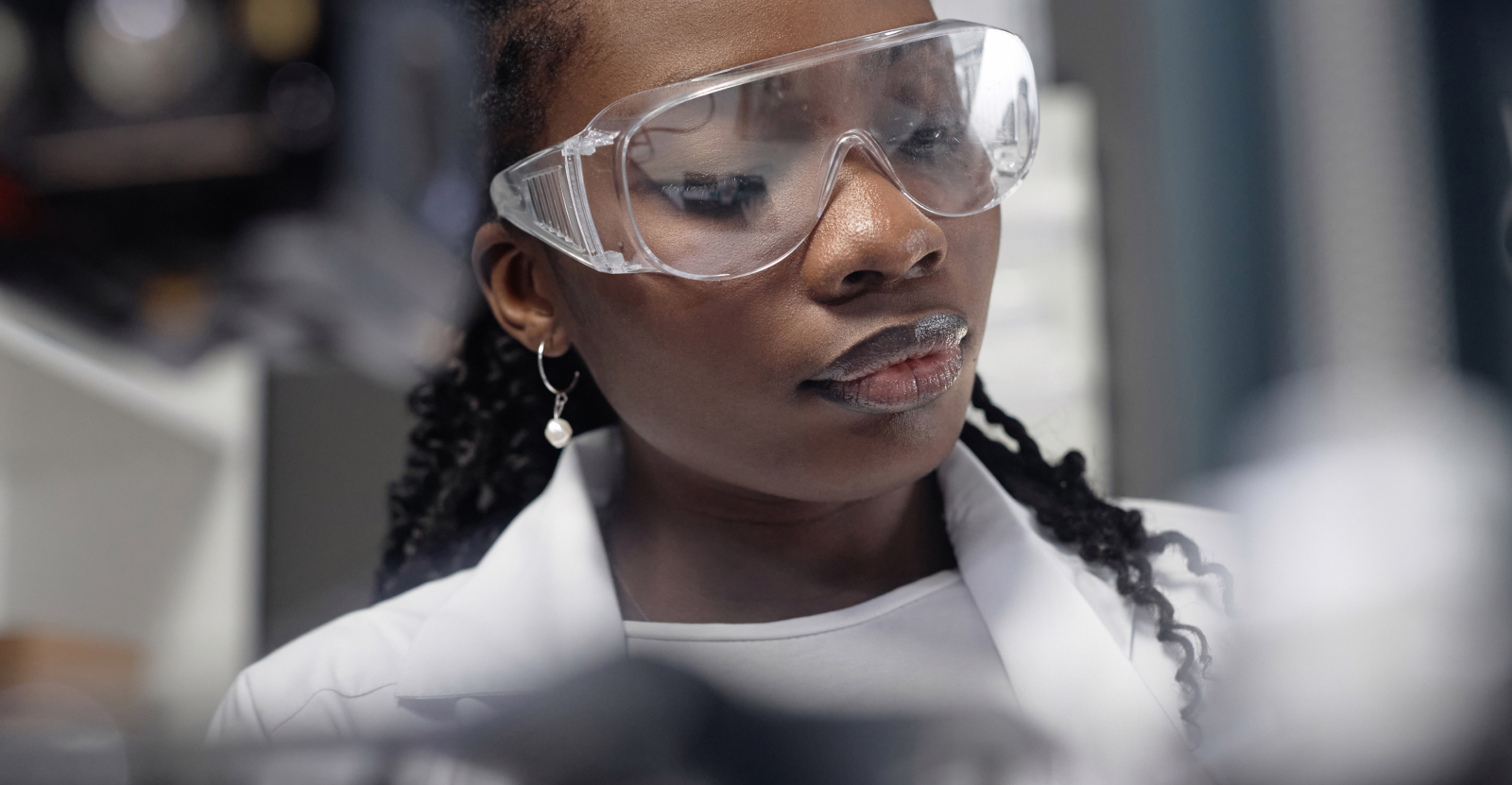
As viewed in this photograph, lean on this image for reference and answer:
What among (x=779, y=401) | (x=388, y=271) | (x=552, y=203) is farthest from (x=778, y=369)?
(x=388, y=271)

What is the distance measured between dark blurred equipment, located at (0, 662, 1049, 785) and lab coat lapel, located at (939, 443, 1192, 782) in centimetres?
4

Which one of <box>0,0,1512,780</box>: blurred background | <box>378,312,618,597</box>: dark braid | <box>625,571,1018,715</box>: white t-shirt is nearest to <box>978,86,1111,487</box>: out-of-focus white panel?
<box>0,0,1512,780</box>: blurred background

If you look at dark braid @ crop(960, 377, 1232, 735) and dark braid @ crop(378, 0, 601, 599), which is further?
dark braid @ crop(378, 0, 601, 599)

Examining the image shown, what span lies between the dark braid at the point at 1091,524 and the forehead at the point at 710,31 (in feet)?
0.65

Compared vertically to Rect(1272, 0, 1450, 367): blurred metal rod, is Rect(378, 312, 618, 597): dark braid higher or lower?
lower

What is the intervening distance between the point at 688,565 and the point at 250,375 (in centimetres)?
39

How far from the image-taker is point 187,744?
197 millimetres

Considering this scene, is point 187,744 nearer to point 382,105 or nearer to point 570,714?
point 570,714

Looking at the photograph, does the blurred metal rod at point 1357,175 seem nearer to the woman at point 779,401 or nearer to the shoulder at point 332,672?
the woman at point 779,401

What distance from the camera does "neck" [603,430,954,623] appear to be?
17.7 inches

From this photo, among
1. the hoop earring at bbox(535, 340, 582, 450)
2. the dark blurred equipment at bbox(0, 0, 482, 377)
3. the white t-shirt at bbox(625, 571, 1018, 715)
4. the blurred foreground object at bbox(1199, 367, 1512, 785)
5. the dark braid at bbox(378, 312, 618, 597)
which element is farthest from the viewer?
the dark blurred equipment at bbox(0, 0, 482, 377)

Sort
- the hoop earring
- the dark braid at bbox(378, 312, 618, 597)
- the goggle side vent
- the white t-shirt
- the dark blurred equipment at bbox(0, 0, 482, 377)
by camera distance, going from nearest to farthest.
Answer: the white t-shirt → the goggle side vent → the hoop earring → the dark braid at bbox(378, 312, 618, 597) → the dark blurred equipment at bbox(0, 0, 482, 377)

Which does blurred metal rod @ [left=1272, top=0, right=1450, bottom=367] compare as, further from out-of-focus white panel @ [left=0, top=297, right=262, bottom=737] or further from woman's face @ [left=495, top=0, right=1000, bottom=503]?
out-of-focus white panel @ [left=0, top=297, right=262, bottom=737]

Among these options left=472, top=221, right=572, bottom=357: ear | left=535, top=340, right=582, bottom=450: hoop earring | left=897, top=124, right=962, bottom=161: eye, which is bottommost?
left=535, top=340, right=582, bottom=450: hoop earring
